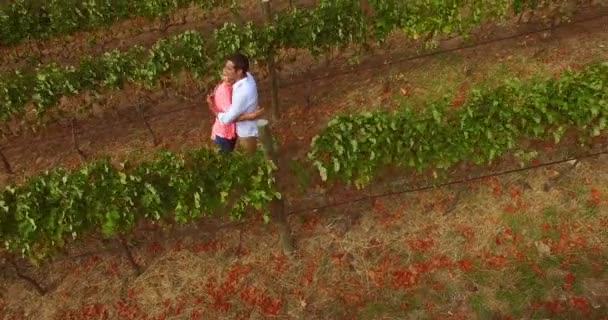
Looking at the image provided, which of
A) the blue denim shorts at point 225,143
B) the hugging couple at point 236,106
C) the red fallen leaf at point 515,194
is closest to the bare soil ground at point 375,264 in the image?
the red fallen leaf at point 515,194

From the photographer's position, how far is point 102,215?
20.3 ft

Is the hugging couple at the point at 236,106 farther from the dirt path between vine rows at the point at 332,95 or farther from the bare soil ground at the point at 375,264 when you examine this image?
the dirt path between vine rows at the point at 332,95

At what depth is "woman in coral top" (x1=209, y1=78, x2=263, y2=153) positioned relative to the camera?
263 inches

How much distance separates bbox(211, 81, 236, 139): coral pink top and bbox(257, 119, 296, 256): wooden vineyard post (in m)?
1.02

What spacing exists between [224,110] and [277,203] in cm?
140

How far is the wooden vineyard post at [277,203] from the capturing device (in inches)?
226

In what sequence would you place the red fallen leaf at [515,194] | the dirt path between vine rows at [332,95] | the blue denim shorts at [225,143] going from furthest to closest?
1. the dirt path between vine rows at [332,95]
2. the red fallen leaf at [515,194]
3. the blue denim shorts at [225,143]

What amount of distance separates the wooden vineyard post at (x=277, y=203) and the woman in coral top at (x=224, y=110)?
80 centimetres

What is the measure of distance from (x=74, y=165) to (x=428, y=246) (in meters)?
6.59

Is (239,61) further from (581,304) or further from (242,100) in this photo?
(581,304)

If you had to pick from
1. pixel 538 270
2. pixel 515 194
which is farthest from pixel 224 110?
pixel 538 270

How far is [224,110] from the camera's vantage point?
22.7 ft

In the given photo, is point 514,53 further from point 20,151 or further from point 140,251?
point 20,151

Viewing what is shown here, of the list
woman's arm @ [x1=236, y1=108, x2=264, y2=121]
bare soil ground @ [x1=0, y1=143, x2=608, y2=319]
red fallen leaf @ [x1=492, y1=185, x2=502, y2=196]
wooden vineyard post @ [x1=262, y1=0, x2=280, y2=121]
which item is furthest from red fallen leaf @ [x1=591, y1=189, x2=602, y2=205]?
wooden vineyard post @ [x1=262, y1=0, x2=280, y2=121]
